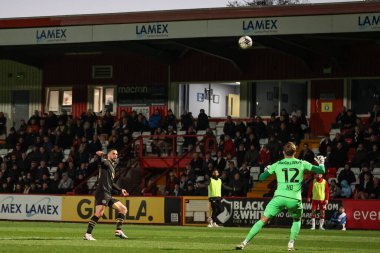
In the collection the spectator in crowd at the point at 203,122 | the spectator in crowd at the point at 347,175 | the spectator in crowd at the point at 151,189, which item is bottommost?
the spectator in crowd at the point at 151,189

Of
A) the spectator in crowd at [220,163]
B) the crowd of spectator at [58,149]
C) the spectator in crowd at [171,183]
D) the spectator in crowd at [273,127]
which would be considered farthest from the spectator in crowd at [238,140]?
the crowd of spectator at [58,149]

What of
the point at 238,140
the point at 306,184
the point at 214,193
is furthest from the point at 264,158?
the point at 214,193

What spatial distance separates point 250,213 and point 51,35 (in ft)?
42.0

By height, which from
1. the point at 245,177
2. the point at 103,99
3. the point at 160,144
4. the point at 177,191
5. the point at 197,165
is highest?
the point at 103,99

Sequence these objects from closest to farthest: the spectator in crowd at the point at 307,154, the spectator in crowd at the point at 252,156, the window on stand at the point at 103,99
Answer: the spectator in crowd at the point at 307,154
the spectator in crowd at the point at 252,156
the window on stand at the point at 103,99

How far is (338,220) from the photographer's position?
1185 inches

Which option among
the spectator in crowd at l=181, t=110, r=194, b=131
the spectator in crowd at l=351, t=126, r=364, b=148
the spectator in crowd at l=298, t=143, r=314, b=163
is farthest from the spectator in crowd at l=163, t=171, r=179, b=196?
the spectator in crowd at l=351, t=126, r=364, b=148

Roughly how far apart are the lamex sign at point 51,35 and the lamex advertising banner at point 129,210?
309 inches

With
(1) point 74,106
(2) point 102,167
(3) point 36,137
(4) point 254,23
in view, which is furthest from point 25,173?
(2) point 102,167

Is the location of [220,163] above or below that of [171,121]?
below

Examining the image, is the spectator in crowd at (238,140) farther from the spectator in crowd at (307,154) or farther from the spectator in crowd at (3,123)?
the spectator in crowd at (3,123)

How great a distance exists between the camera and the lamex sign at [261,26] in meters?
35.3

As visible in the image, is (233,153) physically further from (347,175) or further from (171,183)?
(347,175)

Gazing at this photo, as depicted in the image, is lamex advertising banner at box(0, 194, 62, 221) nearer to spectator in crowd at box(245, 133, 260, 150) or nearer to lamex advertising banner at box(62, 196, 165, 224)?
lamex advertising banner at box(62, 196, 165, 224)
